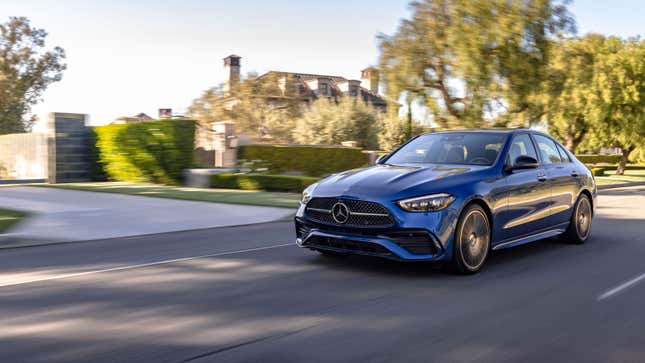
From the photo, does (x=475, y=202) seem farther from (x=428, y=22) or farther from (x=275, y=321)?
(x=428, y=22)

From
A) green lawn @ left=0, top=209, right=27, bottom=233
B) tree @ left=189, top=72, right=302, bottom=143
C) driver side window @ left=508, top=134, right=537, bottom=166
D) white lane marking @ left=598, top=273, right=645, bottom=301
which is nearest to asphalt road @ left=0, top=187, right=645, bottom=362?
white lane marking @ left=598, top=273, right=645, bottom=301

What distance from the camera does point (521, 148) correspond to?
304 inches

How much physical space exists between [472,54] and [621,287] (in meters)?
16.6

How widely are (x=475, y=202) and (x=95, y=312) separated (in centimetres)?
388

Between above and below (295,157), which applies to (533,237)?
below

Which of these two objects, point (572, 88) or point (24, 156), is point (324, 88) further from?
point (24, 156)

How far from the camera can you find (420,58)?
23.2 m

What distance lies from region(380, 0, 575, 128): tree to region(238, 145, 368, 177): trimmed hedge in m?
3.90

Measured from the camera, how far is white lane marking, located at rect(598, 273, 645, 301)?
582 centimetres

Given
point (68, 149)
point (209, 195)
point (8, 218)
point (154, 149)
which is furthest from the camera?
point (68, 149)

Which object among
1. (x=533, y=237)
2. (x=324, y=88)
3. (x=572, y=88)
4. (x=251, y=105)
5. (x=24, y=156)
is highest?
(x=324, y=88)

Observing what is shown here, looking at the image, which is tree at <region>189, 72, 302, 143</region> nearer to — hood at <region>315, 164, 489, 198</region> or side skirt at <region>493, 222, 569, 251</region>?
side skirt at <region>493, 222, 569, 251</region>

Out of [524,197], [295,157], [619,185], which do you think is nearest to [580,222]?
[524,197]

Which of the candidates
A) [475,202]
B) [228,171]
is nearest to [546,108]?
[228,171]
